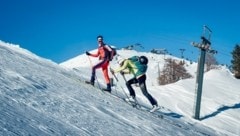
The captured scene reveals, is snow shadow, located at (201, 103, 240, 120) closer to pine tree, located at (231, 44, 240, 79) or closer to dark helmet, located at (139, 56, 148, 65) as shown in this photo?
dark helmet, located at (139, 56, 148, 65)

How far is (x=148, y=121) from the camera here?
50.6 feet

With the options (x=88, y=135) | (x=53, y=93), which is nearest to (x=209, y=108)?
(x=53, y=93)

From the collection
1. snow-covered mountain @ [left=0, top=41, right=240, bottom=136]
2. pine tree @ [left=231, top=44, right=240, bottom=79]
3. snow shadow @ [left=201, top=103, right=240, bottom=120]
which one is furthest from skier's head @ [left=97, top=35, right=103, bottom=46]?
pine tree @ [left=231, top=44, right=240, bottom=79]

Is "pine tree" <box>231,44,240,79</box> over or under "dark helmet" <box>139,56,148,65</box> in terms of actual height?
over

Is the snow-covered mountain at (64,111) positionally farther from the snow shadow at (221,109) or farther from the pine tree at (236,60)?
the pine tree at (236,60)

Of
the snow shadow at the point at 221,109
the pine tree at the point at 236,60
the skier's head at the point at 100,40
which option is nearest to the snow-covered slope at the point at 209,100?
the snow shadow at the point at 221,109

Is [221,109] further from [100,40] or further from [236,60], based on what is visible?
[236,60]

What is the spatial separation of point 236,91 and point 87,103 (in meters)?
19.3

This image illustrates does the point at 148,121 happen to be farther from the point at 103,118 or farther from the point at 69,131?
the point at 69,131

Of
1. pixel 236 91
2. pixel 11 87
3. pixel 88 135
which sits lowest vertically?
pixel 88 135

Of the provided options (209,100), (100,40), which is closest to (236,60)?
(209,100)

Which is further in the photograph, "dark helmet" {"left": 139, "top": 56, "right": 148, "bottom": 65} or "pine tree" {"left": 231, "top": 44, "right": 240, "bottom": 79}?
"pine tree" {"left": 231, "top": 44, "right": 240, "bottom": 79}

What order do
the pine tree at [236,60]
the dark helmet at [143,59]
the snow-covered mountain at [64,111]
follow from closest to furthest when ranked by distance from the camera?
the snow-covered mountain at [64,111] < the dark helmet at [143,59] < the pine tree at [236,60]

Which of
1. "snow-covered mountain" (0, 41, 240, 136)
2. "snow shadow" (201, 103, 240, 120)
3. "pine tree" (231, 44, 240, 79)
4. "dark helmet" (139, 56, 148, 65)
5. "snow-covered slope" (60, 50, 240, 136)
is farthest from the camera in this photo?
"pine tree" (231, 44, 240, 79)
